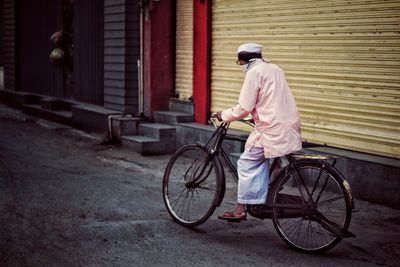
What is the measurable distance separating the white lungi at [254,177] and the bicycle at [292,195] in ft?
0.27

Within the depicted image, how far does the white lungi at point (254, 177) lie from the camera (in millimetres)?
6531

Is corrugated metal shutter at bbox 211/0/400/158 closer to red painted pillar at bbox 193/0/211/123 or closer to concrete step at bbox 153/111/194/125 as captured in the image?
red painted pillar at bbox 193/0/211/123

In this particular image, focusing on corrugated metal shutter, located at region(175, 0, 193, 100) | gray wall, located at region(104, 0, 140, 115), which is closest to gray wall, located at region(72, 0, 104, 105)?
gray wall, located at region(104, 0, 140, 115)

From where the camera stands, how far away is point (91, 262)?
5906 millimetres

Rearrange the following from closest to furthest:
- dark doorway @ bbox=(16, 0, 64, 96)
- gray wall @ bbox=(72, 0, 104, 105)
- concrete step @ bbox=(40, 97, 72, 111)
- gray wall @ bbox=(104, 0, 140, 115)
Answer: gray wall @ bbox=(104, 0, 140, 115) → gray wall @ bbox=(72, 0, 104, 105) → concrete step @ bbox=(40, 97, 72, 111) → dark doorway @ bbox=(16, 0, 64, 96)

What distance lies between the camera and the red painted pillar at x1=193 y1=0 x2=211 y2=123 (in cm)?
1252

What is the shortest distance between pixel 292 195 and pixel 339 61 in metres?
3.51

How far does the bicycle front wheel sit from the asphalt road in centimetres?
16

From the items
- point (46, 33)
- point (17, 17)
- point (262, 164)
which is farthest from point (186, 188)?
point (17, 17)

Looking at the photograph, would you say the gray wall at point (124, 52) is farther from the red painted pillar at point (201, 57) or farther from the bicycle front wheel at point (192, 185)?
the bicycle front wheel at point (192, 185)

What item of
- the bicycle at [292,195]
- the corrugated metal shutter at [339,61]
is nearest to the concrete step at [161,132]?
the corrugated metal shutter at [339,61]

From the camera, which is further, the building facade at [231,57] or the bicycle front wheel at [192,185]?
the building facade at [231,57]

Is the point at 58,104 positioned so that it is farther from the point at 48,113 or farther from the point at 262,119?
the point at 262,119

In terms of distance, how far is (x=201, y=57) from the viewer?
12.7m
